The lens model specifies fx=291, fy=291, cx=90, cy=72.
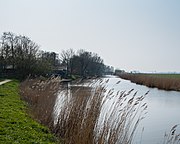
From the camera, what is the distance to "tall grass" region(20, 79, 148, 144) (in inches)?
238

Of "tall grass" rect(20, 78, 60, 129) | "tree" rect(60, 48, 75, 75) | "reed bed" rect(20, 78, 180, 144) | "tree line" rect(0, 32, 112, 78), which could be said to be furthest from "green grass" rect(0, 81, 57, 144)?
"tree" rect(60, 48, 75, 75)

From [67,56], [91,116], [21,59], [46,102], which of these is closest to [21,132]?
[91,116]

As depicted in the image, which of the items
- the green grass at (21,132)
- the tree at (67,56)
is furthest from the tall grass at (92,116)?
the tree at (67,56)

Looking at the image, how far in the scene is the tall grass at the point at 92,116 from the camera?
19.8ft

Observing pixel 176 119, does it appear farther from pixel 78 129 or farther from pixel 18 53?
pixel 18 53

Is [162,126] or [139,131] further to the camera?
[162,126]

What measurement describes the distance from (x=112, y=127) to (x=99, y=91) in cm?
137

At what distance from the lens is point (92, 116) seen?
22.0 ft

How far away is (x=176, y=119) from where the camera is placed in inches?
534

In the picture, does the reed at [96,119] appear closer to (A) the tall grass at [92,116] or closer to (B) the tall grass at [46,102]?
(A) the tall grass at [92,116]

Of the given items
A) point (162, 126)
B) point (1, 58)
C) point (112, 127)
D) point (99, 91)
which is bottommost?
point (162, 126)

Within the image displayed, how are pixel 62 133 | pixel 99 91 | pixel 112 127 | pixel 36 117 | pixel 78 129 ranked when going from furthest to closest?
pixel 36 117 < pixel 62 133 < pixel 99 91 < pixel 78 129 < pixel 112 127

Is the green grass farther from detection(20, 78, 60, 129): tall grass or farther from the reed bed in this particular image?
detection(20, 78, 60, 129): tall grass

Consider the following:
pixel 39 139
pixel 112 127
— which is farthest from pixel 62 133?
pixel 112 127
